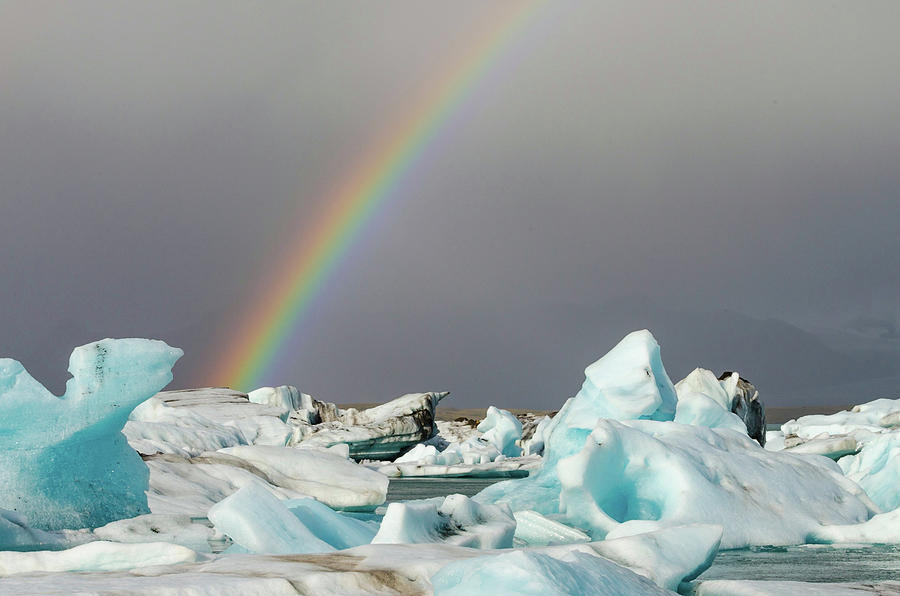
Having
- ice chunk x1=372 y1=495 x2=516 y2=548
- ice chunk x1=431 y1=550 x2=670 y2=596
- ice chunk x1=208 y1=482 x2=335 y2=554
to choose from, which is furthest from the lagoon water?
ice chunk x1=431 y1=550 x2=670 y2=596

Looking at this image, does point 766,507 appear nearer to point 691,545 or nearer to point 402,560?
point 691,545

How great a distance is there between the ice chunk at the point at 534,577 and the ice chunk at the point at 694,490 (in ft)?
15.5

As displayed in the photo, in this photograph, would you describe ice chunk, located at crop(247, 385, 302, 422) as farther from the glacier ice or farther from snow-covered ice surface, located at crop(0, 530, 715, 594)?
snow-covered ice surface, located at crop(0, 530, 715, 594)

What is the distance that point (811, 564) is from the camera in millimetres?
7676

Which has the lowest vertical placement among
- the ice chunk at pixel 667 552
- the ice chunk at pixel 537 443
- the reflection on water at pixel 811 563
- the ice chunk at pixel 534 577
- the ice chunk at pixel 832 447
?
the reflection on water at pixel 811 563

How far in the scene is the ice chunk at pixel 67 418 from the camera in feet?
28.7

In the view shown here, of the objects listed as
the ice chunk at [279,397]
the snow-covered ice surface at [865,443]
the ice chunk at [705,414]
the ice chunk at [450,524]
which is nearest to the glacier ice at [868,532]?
the snow-covered ice surface at [865,443]

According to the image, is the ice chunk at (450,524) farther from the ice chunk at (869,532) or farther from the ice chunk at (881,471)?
the ice chunk at (881,471)

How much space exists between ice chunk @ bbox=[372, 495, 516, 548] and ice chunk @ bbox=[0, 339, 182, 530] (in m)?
3.51

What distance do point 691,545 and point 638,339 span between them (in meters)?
8.38

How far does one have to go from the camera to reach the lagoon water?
269 inches

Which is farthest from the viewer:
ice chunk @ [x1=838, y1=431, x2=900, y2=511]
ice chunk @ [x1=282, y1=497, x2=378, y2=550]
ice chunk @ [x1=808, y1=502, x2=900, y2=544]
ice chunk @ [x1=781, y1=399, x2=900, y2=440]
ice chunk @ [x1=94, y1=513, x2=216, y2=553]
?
ice chunk @ [x1=781, y1=399, x2=900, y2=440]

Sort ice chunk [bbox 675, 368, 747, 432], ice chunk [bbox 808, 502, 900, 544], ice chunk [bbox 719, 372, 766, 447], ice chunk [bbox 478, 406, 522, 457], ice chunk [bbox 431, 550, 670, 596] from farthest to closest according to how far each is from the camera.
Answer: ice chunk [bbox 478, 406, 522, 457]
ice chunk [bbox 719, 372, 766, 447]
ice chunk [bbox 675, 368, 747, 432]
ice chunk [bbox 808, 502, 900, 544]
ice chunk [bbox 431, 550, 670, 596]

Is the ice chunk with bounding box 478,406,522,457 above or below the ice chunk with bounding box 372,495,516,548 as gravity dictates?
above
